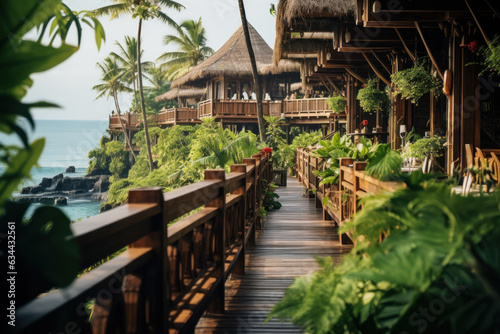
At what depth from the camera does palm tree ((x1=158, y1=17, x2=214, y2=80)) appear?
38.0 m

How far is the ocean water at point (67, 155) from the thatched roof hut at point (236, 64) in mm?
9115

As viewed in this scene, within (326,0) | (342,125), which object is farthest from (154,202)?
(342,125)

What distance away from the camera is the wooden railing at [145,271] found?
4.34 ft

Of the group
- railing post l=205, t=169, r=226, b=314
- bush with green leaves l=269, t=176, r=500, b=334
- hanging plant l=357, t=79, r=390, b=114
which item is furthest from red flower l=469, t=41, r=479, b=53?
bush with green leaves l=269, t=176, r=500, b=334

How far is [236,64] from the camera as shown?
2784cm

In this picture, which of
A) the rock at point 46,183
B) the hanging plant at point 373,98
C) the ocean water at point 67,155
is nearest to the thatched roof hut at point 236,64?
the ocean water at point 67,155

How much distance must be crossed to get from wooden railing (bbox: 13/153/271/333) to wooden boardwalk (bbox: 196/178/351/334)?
262 mm

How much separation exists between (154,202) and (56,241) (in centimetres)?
111

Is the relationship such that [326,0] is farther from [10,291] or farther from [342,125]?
[342,125]

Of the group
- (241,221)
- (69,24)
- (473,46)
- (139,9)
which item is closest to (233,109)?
(139,9)

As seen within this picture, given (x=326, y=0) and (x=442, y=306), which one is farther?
(x=326, y=0)

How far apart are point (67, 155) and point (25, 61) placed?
281 ft

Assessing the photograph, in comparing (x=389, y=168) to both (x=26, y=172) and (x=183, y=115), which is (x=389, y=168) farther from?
(x=183, y=115)

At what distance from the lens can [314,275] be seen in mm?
1863
